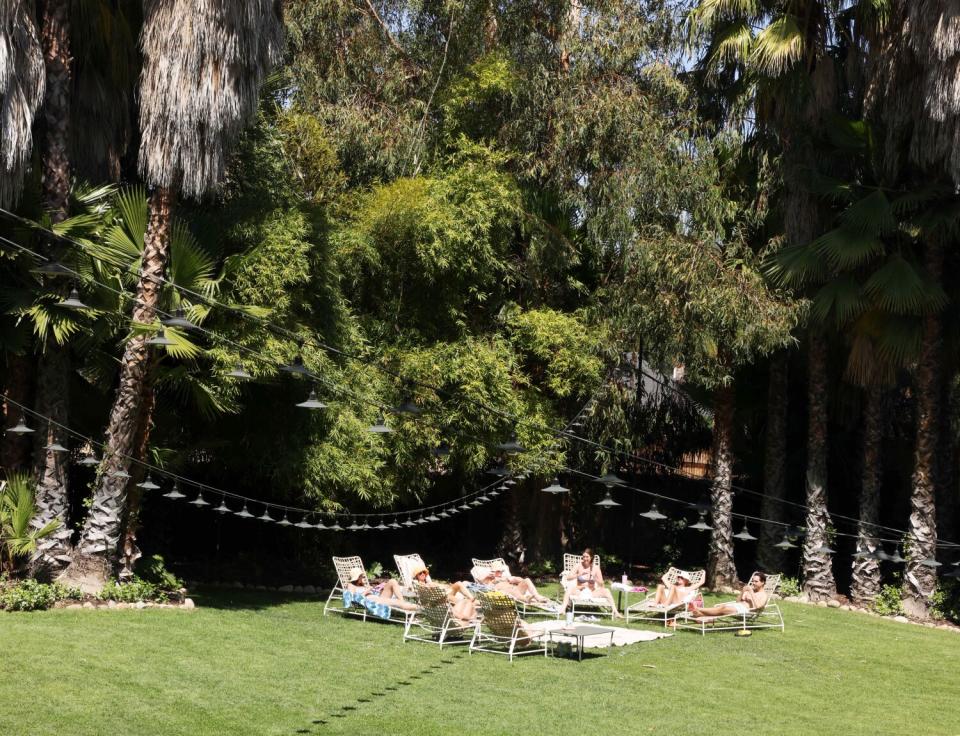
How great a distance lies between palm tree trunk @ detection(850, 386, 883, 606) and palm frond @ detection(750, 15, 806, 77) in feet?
18.7

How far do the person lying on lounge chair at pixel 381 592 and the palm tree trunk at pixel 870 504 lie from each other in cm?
875

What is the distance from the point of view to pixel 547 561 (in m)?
22.3

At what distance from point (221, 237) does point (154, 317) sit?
2.85 meters

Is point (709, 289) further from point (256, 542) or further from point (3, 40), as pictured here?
point (3, 40)

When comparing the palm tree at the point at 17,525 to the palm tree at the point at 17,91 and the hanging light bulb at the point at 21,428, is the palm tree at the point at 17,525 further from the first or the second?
the palm tree at the point at 17,91

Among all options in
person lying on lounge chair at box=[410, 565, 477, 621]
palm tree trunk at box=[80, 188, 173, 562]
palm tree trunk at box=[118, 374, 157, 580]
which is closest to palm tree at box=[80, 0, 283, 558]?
palm tree trunk at box=[80, 188, 173, 562]

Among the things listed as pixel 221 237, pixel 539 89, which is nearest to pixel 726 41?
pixel 539 89

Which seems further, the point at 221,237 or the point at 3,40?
the point at 221,237

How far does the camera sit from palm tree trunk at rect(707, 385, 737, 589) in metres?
20.4

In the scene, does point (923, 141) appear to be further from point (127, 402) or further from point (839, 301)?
point (127, 402)

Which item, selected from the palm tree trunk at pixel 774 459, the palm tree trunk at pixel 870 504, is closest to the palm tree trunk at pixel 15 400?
the palm tree trunk at pixel 774 459

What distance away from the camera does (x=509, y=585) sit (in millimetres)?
16547

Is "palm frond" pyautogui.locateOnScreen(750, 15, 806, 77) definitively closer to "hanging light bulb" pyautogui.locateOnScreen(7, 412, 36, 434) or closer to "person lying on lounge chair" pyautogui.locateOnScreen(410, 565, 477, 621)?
"person lying on lounge chair" pyautogui.locateOnScreen(410, 565, 477, 621)

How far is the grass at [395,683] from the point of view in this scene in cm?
907
